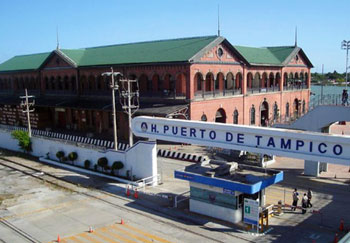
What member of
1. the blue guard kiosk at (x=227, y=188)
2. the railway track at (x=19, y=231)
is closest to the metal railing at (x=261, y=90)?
the blue guard kiosk at (x=227, y=188)

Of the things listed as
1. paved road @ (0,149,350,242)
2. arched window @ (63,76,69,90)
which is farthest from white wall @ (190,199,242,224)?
arched window @ (63,76,69,90)

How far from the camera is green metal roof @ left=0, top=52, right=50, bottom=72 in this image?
61.8 meters

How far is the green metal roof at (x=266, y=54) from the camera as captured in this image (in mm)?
51381

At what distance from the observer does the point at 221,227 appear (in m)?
18.8

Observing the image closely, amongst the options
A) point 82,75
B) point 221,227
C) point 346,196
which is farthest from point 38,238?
point 82,75

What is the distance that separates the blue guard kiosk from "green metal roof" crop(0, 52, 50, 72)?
155 feet

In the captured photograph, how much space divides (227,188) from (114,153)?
1307 centimetres

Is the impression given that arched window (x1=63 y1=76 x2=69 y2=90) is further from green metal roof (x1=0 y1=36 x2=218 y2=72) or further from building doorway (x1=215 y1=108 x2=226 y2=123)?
building doorway (x1=215 y1=108 x2=226 y2=123)

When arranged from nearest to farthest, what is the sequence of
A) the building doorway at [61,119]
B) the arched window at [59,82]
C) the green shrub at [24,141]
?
the green shrub at [24,141]
the building doorway at [61,119]
the arched window at [59,82]

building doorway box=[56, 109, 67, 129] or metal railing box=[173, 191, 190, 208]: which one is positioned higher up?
building doorway box=[56, 109, 67, 129]

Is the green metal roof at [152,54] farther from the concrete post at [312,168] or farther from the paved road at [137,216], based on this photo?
the paved road at [137,216]

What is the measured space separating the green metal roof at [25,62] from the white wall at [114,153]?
947 inches

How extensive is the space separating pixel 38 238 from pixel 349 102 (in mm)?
24632

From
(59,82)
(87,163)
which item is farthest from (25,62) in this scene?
(87,163)
